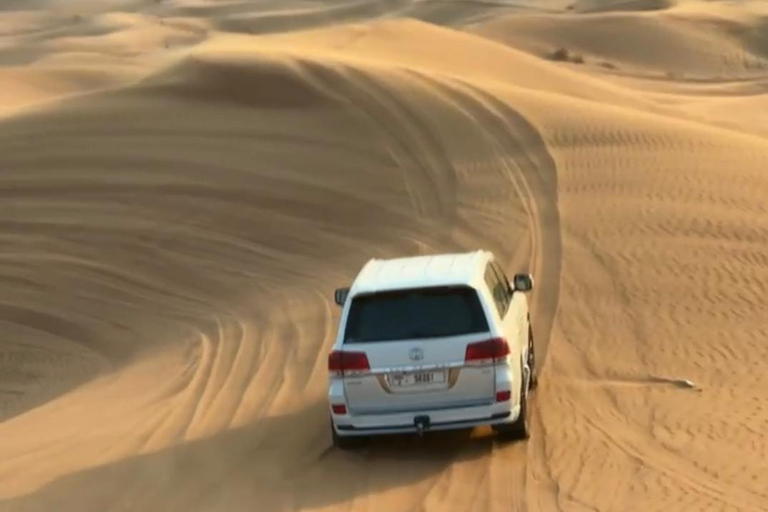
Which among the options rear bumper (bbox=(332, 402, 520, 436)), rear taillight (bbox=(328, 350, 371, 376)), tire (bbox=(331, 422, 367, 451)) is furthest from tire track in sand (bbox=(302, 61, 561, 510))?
rear taillight (bbox=(328, 350, 371, 376))

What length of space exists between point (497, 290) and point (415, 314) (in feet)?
4.03

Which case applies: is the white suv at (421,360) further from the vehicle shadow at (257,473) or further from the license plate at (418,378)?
the vehicle shadow at (257,473)

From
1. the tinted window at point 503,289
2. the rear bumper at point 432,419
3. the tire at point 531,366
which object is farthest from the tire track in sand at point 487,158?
the rear bumper at point 432,419

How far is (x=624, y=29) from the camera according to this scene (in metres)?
55.4

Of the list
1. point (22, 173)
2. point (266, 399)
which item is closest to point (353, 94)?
point (22, 173)

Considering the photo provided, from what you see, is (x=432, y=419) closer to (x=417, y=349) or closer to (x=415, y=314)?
(x=417, y=349)

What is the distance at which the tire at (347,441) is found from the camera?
12.1 meters

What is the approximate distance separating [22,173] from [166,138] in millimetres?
2562

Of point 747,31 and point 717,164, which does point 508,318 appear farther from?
point 747,31

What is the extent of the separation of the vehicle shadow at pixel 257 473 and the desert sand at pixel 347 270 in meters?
0.03

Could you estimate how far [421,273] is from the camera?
475 inches

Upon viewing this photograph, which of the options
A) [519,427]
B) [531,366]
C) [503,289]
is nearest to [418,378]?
[519,427]

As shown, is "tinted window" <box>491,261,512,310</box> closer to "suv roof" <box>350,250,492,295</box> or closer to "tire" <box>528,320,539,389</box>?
Result: "suv roof" <box>350,250,492,295</box>

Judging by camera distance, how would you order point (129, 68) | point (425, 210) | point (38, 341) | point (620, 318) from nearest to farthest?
point (620, 318) → point (38, 341) → point (425, 210) → point (129, 68)
